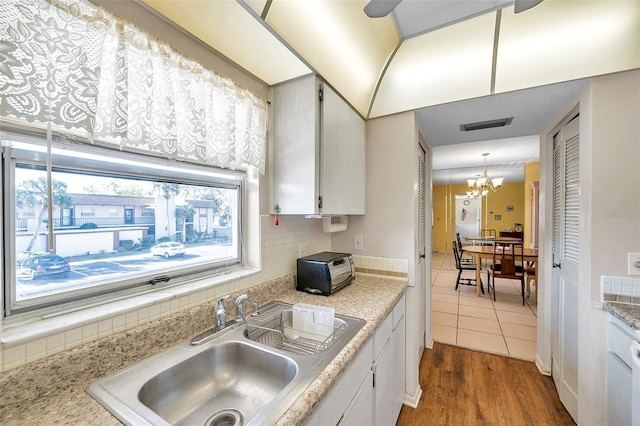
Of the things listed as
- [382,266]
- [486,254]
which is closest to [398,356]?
[382,266]

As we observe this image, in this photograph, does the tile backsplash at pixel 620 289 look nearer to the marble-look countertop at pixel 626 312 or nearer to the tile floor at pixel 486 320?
the marble-look countertop at pixel 626 312

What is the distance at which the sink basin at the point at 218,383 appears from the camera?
33.7 inches

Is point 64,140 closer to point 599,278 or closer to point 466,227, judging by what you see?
point 599,278

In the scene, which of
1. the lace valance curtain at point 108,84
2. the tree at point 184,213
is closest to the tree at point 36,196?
the lace valance curtain at point 108,84

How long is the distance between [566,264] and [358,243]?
1.55m

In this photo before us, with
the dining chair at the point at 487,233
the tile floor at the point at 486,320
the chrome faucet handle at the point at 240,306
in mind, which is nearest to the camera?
the chrome faucet handle at the point at 240,306

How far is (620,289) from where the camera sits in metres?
1.44

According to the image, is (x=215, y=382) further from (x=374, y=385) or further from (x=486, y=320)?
(x=486, y=320)

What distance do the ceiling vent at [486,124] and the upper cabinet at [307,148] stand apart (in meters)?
1.32

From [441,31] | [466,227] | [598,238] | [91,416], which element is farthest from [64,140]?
[466,227]

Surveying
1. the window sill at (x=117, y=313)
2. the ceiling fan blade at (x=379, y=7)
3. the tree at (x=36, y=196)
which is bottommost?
the window sill at (x=117, y=313)

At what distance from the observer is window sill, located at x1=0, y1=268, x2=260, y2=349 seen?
731 millimetres

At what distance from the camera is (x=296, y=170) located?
4.81 feet

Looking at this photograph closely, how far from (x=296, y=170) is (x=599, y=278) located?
6.11ft
